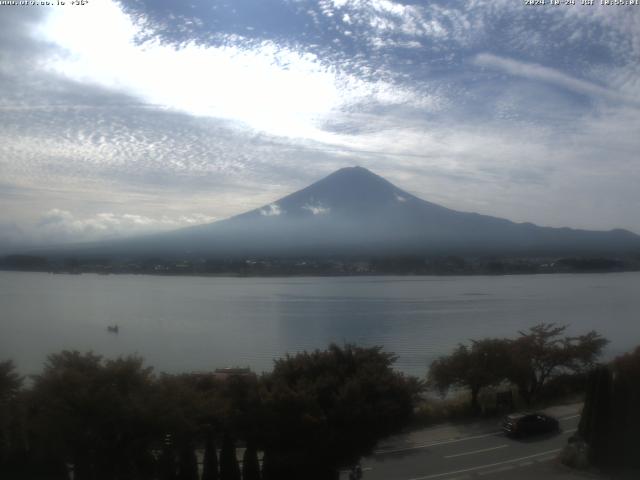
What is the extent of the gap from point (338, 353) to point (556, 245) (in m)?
48.3

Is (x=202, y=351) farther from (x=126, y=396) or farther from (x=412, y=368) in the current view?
(x=126, y=396)

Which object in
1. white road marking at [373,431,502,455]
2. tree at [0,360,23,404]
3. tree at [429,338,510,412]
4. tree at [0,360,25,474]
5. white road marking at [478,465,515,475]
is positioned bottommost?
white road marking at [373,431,502,455]

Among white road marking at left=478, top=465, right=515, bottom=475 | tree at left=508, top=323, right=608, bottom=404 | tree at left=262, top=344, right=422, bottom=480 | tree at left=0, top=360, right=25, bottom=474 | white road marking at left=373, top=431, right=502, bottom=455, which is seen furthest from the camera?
tree at left=508, top=323, right=608, bottom=404

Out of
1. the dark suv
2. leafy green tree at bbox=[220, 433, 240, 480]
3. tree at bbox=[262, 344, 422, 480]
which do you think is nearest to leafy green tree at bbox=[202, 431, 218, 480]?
leafy green tree at bbox=[220, 433, 240, 480]

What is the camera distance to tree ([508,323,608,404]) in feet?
28.6

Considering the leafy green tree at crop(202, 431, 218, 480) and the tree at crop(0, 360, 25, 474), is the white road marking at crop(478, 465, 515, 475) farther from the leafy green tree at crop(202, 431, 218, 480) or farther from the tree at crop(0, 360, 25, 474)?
the tree at crop(0, 360, 25, 474)

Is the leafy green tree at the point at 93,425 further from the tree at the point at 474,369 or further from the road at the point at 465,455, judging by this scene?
the tree at the point at 474,369

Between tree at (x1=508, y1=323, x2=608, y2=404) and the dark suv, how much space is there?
2.01 m

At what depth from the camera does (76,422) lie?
4297 millimetres

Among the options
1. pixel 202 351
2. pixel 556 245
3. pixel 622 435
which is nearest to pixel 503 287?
pixel 556 245

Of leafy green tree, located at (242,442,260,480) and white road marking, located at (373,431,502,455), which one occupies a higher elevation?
leafy green tree, located at (242,442,260,480)

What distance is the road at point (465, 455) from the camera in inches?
208

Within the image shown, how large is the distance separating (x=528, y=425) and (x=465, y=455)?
985 mm

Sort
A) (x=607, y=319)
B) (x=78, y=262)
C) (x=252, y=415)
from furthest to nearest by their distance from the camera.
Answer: (x=78, y=262), (x=607, y=319), (x=252, y=415)
